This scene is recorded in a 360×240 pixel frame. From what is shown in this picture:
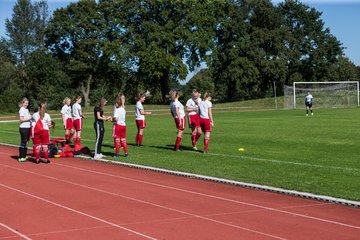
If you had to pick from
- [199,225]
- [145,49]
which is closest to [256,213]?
[199,225]

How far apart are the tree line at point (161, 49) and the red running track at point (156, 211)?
169 feet

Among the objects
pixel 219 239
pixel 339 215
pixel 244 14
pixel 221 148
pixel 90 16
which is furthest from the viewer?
pixel 244 14

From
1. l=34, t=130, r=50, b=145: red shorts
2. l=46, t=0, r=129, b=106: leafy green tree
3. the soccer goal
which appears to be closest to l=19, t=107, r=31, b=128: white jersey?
l=34, t=130, r=50, b=145: red shorts

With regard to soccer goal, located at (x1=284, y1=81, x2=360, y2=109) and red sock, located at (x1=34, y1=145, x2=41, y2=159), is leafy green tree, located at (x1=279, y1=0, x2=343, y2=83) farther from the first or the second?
red sock, located at (x1=34, y1=145, x2=41, y2=159)

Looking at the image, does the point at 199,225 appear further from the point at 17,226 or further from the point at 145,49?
the point at 145,49

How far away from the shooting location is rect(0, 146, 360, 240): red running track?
735 centimetres

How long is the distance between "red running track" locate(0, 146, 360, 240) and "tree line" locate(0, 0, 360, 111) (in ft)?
169

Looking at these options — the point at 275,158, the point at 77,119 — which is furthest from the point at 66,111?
the point at 275,158

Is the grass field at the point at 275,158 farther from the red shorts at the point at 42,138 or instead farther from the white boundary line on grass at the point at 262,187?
the red shorts at the point at 42,138

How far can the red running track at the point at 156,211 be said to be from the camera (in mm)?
7348

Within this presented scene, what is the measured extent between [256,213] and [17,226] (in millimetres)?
3544

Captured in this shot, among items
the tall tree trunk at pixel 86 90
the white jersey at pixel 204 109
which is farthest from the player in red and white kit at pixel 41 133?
the tall tree trunk at pixel 86 90

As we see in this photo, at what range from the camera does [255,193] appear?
1034 cm

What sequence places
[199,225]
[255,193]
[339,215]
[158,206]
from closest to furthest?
[199,225] → [339,215] → [158,206] → [255,193]
